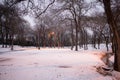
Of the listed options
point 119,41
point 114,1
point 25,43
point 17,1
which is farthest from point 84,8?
point 25,43

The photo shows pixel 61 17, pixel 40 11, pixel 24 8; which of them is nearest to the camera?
pixel 24 8

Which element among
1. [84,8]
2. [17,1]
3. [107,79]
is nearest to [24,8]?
[17,1]

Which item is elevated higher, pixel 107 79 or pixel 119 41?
pixel 119 41

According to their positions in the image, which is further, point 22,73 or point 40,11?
point 40,11

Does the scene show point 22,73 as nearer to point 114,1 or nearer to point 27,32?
point 114,1

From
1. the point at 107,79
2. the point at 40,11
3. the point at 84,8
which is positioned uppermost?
the point at 84,8

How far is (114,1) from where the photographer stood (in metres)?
22.2

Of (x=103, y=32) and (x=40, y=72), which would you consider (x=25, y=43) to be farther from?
(x=40, y=72)

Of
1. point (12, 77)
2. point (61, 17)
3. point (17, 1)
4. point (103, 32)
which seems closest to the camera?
point (12, 77)

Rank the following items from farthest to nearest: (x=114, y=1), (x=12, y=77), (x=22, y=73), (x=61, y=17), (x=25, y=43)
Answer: (x=25, y=43) < (x=61, y=17) < (x=114, y=1) < (x=22, y=73) < (x=12, y=77)

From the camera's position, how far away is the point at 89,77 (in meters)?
11.8

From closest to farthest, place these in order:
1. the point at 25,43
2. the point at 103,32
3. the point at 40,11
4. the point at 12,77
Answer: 1. the point at 12,77
2. the point at 40,11
3. the point at 103,32
4. the point at 25,43

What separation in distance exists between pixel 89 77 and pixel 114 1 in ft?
43.4

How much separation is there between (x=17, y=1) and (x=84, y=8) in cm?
2520
